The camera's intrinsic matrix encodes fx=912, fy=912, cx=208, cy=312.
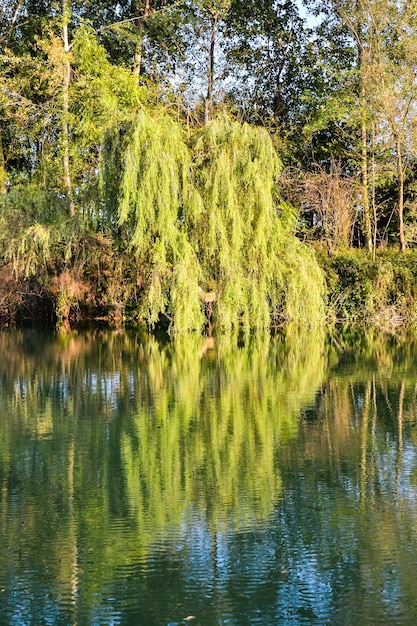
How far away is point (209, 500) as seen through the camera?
6734 mm

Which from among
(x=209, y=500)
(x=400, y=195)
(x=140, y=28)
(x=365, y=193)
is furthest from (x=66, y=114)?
(x=209, y=500)

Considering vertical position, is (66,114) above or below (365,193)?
above

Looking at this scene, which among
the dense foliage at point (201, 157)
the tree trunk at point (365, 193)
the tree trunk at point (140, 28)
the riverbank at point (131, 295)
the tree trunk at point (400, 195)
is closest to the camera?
the dense foliage at point (201, 157)

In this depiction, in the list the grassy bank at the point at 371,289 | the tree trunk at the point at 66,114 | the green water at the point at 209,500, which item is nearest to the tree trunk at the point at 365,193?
the grassy bank at the point at 371,289

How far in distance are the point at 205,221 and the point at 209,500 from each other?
44.0 ft

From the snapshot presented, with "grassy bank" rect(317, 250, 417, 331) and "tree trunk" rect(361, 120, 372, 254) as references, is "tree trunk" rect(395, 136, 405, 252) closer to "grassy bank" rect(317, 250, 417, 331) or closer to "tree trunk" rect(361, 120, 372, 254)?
"tree trunk" rect(361, 120, 372, 254)

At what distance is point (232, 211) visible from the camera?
19453 millimetres

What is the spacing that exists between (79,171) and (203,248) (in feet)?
19.6

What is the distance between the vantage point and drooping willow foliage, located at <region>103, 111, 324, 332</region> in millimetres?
18891

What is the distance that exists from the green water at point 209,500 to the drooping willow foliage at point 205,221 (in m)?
6.11

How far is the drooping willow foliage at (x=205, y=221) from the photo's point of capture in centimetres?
1889

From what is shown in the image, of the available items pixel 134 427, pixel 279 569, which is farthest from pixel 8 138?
pixel 279 569

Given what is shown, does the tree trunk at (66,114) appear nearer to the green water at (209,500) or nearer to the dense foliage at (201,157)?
the dense foliage at (201,157)

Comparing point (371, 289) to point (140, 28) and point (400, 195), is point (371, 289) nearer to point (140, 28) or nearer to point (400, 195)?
point (400, 195)
